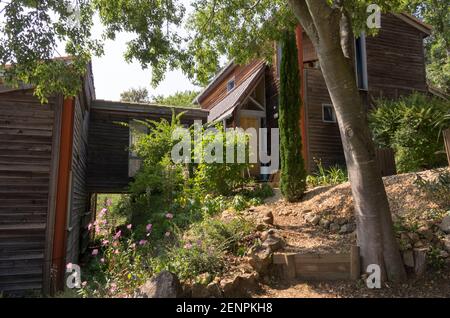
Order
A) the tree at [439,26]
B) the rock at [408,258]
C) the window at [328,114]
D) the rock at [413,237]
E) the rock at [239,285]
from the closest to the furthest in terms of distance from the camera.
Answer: the rock at [239,285] < the rock at [408,258] < the rock at [413,237] < the window at [328,114] < the tree at [439,26]

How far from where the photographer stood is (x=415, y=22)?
577 inches

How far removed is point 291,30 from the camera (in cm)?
884

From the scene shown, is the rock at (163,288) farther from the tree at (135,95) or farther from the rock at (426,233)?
the tree at (135,95)

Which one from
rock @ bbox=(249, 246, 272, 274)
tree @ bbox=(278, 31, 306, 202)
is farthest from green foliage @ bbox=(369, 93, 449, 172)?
rock @ bbox=(249, 246, 272, 274)

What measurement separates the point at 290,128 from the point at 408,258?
13.8 feet

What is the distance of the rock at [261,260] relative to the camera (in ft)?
15.7

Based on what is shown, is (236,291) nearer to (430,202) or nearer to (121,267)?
(121,267)

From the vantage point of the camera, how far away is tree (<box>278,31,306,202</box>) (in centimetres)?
806

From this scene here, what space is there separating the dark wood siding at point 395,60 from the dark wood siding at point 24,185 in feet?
38.9

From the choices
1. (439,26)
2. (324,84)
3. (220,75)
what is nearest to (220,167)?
(324,84)

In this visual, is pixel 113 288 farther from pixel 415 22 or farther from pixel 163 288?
pixel 415 22

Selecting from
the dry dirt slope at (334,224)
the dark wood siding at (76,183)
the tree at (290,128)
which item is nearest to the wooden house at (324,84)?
the tree at (290,128)

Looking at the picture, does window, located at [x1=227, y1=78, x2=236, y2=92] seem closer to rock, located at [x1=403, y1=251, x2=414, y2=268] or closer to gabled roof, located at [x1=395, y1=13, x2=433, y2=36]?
gabled roof, located at [x1=395, y1=13, x2=433, y2=36]

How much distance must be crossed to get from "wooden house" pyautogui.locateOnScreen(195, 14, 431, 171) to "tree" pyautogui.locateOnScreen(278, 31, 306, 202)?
3.99m
